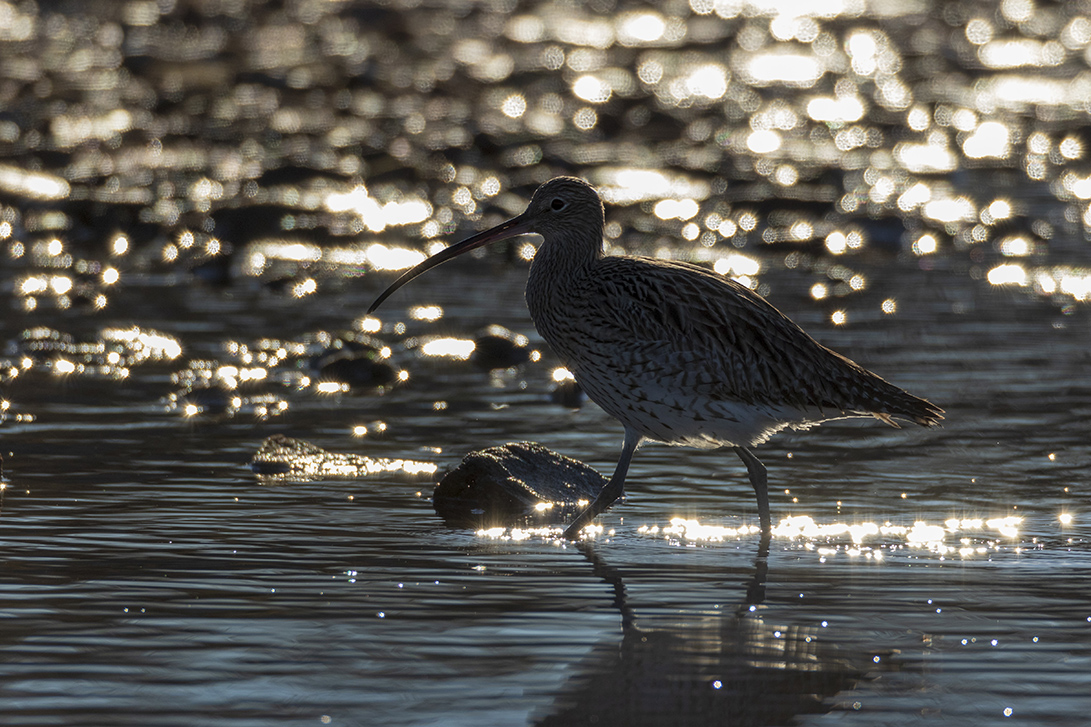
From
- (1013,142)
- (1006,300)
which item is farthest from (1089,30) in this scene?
(1006,300)

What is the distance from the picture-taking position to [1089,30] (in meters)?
29.5

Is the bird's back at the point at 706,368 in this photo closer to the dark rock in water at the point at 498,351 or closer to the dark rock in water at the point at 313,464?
the dark rock in water at the point at 313,464

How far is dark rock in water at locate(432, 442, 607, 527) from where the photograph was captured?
767cm

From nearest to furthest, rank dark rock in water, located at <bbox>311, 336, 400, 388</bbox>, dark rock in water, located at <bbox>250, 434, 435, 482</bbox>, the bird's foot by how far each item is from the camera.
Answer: the bird's foot
dark rock in water, located at <bbox>250, 434, 435, 482</bbox>
dark rock in water, located at <bbox>311, 336, 400, 388</bbox>

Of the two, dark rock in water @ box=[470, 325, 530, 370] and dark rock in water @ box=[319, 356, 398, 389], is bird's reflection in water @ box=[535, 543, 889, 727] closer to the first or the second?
dark rock in water @ box=[319, 356, 398, 389]

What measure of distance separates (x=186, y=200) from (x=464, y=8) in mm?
14853

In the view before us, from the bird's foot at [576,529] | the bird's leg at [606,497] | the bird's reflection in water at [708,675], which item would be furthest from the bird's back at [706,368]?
the bird's reflection in water at [708,675]

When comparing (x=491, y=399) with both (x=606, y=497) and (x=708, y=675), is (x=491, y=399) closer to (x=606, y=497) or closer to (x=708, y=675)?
(x=606, y=497)

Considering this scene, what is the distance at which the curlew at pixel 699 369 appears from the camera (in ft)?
25.0

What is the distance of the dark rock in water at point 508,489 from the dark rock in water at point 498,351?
9.36 ft

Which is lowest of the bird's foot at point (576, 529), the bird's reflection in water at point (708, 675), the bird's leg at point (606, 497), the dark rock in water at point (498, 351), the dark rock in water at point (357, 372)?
the bird's reflection in water at point (708, 675)

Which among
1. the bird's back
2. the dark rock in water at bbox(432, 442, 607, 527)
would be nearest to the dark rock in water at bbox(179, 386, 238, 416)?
the dark rock in water at bbox(432, 442, 607, 527)

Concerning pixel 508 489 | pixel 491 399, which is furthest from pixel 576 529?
pixel 491 399

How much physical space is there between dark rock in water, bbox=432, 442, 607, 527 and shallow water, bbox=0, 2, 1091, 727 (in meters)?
0.26
